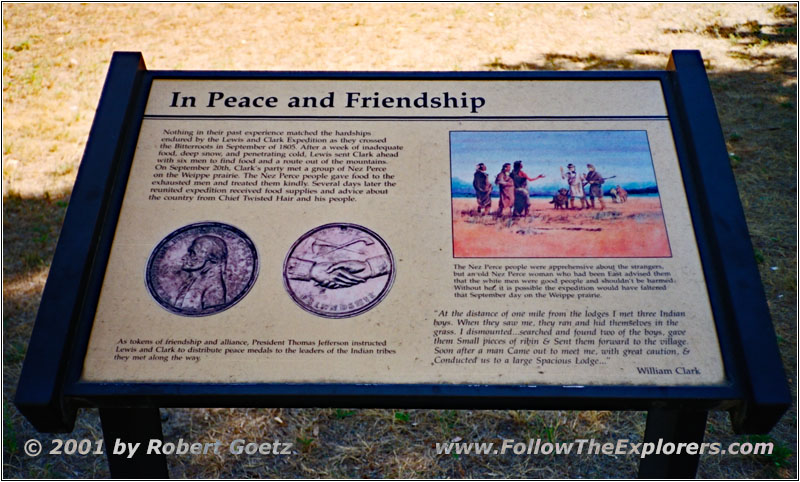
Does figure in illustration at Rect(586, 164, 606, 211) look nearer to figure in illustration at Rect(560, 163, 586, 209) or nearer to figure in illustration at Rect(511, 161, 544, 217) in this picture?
figure in illustration at Rect(560, 163, 586, 209)

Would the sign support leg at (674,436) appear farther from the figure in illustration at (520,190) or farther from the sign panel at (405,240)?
the figure in illustration at (520,190)

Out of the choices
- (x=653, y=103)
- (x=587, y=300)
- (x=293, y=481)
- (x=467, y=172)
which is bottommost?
(x=293, y=481)

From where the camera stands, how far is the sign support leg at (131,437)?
1938 millimetres

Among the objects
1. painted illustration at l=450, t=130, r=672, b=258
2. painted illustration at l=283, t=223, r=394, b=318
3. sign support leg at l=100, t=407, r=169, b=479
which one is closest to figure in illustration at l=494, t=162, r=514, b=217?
painted illustration at l=450, t=130, r=672, b=258

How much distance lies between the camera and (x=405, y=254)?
188cm

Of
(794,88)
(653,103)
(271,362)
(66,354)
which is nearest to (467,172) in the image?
(653,103)

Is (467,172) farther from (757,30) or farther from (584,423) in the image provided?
(757,30)

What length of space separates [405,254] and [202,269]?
0.56m

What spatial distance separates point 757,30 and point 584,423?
6000mm

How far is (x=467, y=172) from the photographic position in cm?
204

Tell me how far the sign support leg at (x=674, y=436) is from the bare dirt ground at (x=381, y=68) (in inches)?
36.8

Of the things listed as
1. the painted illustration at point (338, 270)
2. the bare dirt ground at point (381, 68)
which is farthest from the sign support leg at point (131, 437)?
the bare dirt ground at point (381, 68)

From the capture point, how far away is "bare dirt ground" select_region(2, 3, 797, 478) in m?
2.99

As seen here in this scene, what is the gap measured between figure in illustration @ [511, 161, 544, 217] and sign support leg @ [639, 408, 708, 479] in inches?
26.6
